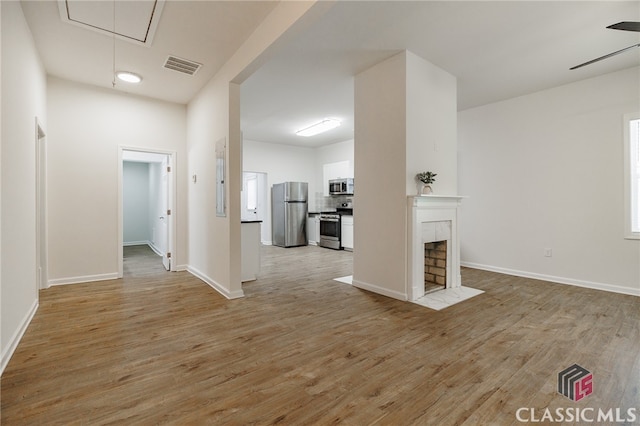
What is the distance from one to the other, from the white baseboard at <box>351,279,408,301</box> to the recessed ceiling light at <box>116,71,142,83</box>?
3982 millimetres

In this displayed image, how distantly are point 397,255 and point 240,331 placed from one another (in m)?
1.88

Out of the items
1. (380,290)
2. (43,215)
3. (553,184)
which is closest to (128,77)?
(43,215)

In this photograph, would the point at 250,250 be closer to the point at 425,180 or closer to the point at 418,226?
the point at 418,226

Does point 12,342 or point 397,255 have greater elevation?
point 397,255

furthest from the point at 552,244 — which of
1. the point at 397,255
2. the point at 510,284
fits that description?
the point at 397,255

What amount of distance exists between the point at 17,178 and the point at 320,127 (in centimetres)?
491

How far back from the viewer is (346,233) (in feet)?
23.8

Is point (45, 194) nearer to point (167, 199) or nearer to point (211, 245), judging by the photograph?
point (167, 199)

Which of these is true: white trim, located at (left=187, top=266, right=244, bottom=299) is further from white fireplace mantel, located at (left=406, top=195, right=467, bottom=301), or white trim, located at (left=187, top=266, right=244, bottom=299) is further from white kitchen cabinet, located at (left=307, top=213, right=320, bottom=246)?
white kitchen cabinet, located at (left=307, top=213, right=320, bottom=246)

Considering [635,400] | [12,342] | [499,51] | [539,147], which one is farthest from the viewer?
[539,147]

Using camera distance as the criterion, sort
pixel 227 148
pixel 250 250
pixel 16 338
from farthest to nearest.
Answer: pixel 250 250 → pixel 227 148 → pixel 16 338

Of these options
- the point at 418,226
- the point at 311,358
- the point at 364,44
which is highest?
the point at 364,44

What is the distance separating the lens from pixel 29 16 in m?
2.65

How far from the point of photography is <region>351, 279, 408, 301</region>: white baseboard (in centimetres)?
338
